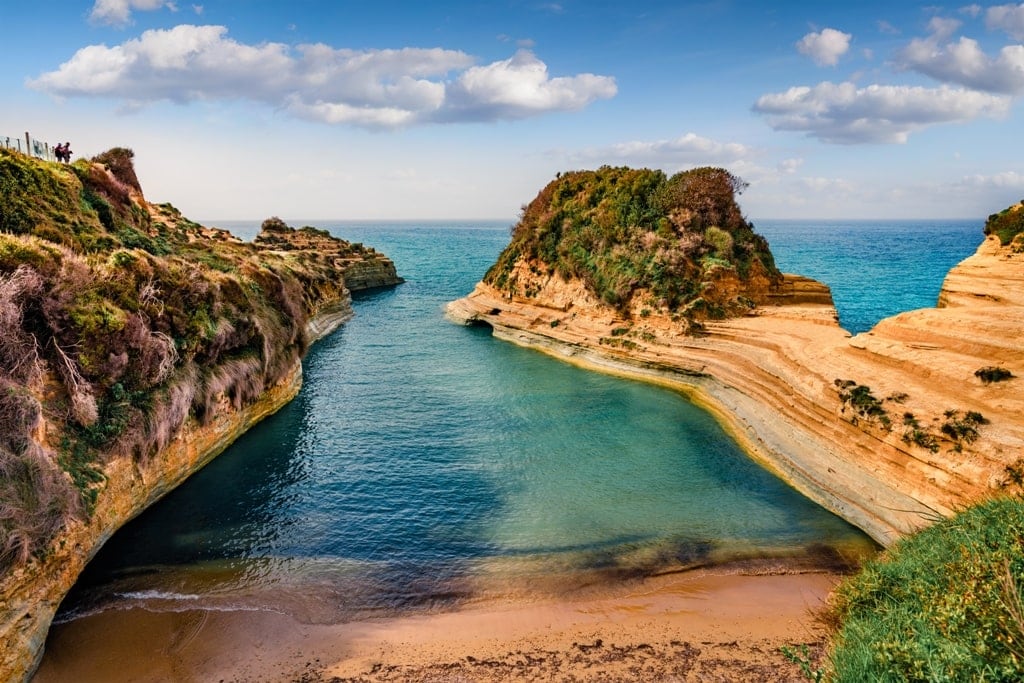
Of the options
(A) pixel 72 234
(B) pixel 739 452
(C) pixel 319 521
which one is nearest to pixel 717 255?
(B) pixel 739 452

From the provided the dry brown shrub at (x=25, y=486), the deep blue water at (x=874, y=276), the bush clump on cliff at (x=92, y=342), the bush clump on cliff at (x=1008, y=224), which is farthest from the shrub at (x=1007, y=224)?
the dry brown shrub at (x=25, y=486)

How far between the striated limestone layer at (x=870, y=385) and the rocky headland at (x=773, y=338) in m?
0.06

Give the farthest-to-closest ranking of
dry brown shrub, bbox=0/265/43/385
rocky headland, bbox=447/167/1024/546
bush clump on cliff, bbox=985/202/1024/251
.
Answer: bush clump on cliff, bbox=985/202/1024/251
rocky headland, bbox=447/167/1024/546
dry brown shrub, bbox=0/265/43/385

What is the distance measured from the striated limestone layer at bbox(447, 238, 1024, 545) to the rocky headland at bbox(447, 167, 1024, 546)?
0.06m

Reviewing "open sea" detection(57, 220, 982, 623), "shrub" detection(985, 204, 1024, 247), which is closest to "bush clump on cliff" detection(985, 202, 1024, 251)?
"shrub" detection(985, 204, 1024, 247)

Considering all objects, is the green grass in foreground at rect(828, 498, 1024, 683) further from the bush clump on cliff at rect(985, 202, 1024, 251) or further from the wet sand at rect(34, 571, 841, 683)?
the bush clump on cliff at rect(985, 202, 1024, 251)

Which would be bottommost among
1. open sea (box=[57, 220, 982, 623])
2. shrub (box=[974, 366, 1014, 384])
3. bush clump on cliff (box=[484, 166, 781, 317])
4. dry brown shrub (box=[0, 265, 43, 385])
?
open sea (box=[57, 220, 982, 623])

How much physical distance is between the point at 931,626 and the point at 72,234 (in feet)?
81.8

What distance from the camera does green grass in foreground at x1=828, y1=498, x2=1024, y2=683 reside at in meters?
6.37

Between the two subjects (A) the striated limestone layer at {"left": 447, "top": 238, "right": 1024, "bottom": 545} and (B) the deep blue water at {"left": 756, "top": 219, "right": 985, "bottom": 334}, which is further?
(B) the deep blue water at {"left": 756, "top": 219, "right": 985, "bottom": 334}

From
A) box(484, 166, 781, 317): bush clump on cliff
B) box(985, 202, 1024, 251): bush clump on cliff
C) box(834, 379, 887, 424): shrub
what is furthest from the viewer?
box(484, 166, 781, 317): bush clump on cliff

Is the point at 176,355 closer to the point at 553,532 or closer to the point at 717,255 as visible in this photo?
the point at 553,532

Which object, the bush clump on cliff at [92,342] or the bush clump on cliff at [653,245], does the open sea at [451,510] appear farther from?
the bush clump on cliff at [653,245]

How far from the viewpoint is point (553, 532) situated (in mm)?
15469
